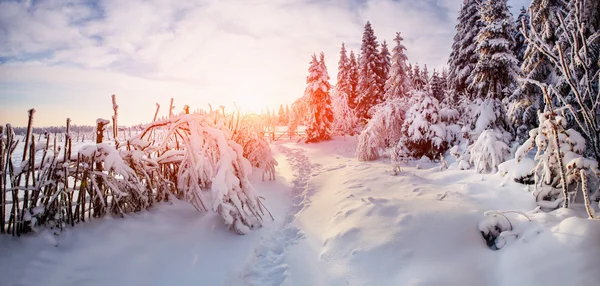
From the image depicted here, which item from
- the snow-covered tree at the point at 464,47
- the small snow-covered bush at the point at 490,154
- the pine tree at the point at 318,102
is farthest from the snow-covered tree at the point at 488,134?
the pine tree at the point at 318,102

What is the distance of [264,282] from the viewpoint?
3.76m

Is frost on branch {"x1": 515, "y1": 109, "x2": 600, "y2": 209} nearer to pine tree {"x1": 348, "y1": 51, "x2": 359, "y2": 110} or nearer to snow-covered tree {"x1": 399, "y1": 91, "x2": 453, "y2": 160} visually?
snow-covered tree {"x1": 399, "y1": 91, "x2": 453, "y2": 160}

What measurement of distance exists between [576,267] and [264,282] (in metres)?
3.54

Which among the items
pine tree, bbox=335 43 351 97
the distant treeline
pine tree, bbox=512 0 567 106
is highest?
pine tree, bbox=335 43 351 97

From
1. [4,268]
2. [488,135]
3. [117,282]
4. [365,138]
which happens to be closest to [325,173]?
[365,138]

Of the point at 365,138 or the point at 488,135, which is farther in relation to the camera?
the point at 365,138

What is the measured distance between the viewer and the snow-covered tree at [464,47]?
19234 millimetres

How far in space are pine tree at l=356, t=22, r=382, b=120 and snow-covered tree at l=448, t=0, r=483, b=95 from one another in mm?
8125

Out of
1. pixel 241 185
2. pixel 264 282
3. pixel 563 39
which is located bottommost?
pixel 264 282

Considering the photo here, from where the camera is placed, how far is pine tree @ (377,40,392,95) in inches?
1173

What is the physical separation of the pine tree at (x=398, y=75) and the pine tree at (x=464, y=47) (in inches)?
177

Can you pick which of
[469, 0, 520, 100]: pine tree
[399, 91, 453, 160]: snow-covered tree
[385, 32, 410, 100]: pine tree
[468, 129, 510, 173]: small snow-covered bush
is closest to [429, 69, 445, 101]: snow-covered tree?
[385, 32, 410, 100]: pine tree

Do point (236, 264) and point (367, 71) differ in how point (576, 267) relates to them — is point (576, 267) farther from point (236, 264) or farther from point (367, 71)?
point (367, 71)

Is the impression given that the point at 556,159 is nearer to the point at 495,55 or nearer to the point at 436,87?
the point at 495,55
